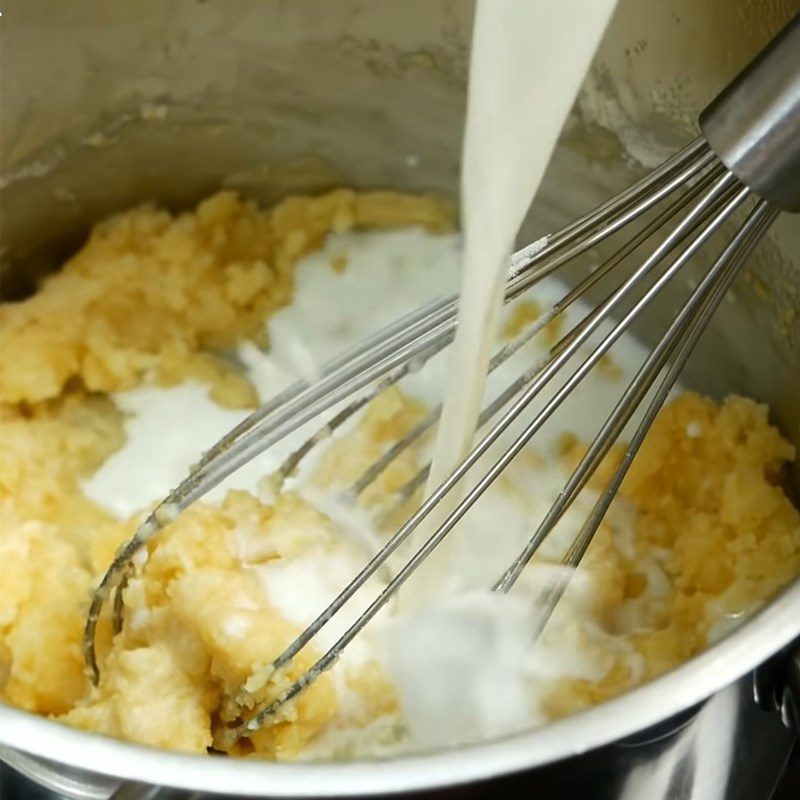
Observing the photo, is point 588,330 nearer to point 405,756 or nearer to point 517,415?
point 517,415

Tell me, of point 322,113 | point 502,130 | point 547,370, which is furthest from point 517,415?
point 322,113

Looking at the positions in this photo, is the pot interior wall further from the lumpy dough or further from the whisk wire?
the whisk wire

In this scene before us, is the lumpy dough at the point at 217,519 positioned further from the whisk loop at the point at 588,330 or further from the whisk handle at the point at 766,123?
the whisk handle at the point at 766,123

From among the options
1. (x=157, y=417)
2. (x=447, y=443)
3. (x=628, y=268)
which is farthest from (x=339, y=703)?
(x=628, y=268)

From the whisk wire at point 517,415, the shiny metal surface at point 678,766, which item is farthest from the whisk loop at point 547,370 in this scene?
the shiny metal surface at point 678,766

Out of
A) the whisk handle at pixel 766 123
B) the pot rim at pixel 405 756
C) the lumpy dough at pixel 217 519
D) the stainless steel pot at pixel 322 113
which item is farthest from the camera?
the stainless steel pot at pixel 322 113

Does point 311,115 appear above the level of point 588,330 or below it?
above
